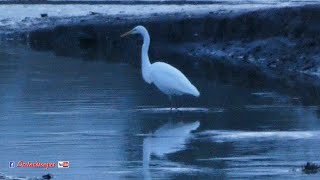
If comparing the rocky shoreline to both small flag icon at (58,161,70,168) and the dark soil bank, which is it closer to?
the dark soil bank

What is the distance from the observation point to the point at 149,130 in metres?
14.2

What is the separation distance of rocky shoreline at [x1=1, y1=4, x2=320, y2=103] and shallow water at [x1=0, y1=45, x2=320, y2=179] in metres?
2.09

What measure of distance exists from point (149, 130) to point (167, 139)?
0.90 m

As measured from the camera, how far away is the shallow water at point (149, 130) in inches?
439

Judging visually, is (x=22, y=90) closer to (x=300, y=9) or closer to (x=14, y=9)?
(x=300, y=9)

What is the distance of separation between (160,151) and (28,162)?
1.58m

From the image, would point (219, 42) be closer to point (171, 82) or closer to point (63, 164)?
point (171, 82)

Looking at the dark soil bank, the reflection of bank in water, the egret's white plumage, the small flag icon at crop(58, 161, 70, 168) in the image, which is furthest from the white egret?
the small flag icon at crop(58, 161, 70, 168)

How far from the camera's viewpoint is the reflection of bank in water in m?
12.2

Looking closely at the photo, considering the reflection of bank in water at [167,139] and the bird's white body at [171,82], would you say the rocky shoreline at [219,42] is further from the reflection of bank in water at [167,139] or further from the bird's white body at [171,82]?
the reflection of bank in water at [167,139]

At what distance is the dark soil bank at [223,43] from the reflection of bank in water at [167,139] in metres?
3.96

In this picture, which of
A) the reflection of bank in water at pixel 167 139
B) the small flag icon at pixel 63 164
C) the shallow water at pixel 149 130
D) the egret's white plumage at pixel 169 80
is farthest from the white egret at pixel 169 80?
the small flag icon at pixel 63 164

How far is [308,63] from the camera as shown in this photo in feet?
74.4

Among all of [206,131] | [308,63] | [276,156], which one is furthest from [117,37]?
[276,156]
